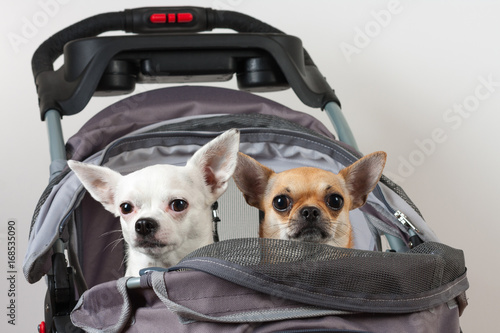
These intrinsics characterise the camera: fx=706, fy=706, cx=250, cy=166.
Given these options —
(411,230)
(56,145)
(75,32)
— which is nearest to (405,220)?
(411,230)

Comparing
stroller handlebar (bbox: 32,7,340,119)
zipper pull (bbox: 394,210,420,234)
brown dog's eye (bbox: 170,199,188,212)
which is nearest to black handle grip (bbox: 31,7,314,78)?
stroller handlebar (bbox: 32,7,340,119)

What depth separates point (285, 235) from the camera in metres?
1.24

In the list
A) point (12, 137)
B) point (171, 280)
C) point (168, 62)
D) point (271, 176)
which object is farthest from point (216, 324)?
point (12, 137)

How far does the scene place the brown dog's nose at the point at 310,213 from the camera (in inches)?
46.9

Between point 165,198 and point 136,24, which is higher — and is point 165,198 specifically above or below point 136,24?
below

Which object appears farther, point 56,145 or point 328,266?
point 56,145

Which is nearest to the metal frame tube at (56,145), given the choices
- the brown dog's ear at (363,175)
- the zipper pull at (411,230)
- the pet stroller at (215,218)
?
the pet stroller at (215,218)

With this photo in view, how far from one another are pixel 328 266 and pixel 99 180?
0.52m

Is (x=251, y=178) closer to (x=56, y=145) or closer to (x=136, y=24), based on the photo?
(x=56, y=145)

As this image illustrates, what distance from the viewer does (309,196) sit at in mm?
1257

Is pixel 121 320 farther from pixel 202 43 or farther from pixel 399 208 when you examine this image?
pixel 202 43

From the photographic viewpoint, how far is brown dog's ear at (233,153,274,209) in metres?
1.33

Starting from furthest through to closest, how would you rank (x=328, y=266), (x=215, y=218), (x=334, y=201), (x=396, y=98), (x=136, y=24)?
(x=396, y=98), (x=136, y=24), (x=215, y=218), (x=334, y=201), (x=328, y=266)

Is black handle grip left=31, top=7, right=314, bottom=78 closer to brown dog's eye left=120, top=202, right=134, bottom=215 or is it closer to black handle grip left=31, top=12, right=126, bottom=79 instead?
black handle grip left=31, top=12, right=126, bottom=79
